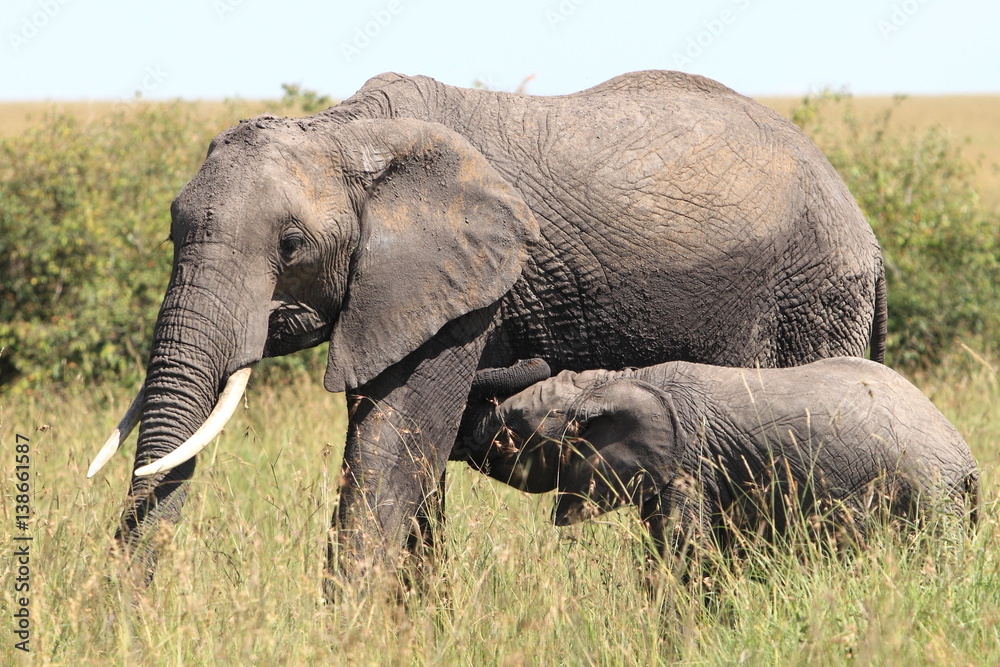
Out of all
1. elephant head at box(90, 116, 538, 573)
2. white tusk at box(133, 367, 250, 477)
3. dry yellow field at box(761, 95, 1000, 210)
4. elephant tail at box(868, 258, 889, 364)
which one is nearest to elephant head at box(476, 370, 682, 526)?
elephant head at box(90, 116, 538, 573)

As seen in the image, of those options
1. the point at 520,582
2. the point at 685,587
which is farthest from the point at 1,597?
the point at 685,587

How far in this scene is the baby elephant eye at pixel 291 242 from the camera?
436cm

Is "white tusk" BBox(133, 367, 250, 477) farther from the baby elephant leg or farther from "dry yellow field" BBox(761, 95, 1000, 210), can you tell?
"dry yellow field" BBox(761, 95, 1000, 210)

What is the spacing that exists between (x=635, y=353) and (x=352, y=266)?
1.25m

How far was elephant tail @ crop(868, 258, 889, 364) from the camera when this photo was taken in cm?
575

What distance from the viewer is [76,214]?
9211 millimetres

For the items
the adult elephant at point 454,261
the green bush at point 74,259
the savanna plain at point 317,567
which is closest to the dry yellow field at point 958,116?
the green bush at point 74,259

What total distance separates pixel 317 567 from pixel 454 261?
1.27 metres

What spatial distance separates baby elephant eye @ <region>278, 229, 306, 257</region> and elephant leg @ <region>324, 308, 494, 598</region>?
0.61 metres

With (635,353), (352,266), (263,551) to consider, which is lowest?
(263,551)

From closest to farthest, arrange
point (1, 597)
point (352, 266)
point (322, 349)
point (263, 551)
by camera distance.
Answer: point (1, 597)
point (352, 266)
point (263, 551)
point (322, 349)

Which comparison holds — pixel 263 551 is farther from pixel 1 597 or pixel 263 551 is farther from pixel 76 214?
pixel 76 214

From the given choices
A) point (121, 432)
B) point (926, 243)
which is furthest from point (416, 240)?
point (926, 243)

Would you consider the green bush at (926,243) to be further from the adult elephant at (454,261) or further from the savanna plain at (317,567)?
the adult elephant at (454,261)
